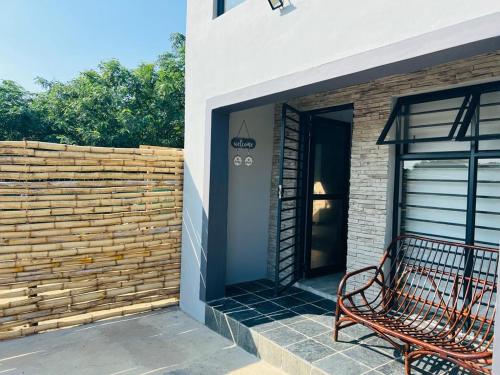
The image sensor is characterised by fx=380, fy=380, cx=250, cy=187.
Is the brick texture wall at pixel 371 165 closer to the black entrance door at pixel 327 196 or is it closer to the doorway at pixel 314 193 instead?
the doorway at pixel 314 193

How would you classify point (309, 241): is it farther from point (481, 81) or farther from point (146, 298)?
point (481, 81)

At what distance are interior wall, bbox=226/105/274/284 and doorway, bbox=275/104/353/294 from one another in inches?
14.2

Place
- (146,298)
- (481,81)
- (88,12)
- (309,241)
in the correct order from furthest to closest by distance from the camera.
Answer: (88,12)
(309,241)
(146,298)
(481,81)

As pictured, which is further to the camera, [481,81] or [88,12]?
[88,12]

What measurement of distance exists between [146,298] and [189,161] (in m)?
2.04

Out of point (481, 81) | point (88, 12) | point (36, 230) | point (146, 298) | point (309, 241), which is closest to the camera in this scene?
point (481, 81)

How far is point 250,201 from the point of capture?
5973 millimetres

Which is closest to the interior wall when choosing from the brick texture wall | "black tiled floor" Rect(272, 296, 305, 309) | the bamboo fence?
the bamboo fence

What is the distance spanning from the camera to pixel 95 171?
4.93 m

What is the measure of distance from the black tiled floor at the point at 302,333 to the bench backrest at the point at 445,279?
45cm

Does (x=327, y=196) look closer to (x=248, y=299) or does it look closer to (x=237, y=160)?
(x=237, y=160)

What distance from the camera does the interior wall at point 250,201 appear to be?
579 centimetres

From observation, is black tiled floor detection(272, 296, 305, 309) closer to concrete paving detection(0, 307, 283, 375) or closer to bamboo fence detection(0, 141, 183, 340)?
concrete paving detection(0, 307, 283, 375)

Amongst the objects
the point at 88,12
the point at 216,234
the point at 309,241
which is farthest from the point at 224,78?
the point at 88,12
